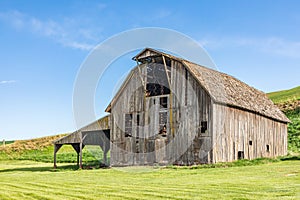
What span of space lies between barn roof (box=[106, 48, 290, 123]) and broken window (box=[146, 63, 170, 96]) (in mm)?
1109

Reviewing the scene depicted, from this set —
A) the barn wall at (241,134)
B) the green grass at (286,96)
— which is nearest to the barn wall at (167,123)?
the barn wall at (241,134)

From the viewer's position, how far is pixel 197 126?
29359 mm

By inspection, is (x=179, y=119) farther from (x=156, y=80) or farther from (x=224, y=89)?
(x=224, y=89)

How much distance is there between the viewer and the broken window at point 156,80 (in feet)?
104

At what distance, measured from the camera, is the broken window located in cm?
3172

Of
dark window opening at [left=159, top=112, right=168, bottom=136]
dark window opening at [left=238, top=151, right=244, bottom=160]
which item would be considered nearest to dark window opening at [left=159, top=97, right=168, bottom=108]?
dark window opening at [left=159, top=112, right=168, bottom=136]

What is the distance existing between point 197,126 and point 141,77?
6.23 meters

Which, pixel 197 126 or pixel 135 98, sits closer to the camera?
pixel 197 126

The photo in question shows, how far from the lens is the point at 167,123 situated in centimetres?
3097

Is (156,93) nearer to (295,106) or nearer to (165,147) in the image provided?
(165,147)

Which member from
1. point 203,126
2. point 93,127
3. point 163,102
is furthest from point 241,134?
point 93,127

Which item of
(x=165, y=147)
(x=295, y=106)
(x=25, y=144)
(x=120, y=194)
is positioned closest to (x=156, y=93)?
(x=165, y=147)

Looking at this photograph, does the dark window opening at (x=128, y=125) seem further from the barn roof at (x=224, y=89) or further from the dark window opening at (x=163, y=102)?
the dark window opening at (x=163, y=102)

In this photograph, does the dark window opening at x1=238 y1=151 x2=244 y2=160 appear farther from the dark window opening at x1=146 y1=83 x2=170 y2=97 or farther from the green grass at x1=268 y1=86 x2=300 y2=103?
the green grass at x1=268 y1=86 x2=300 y2=103
